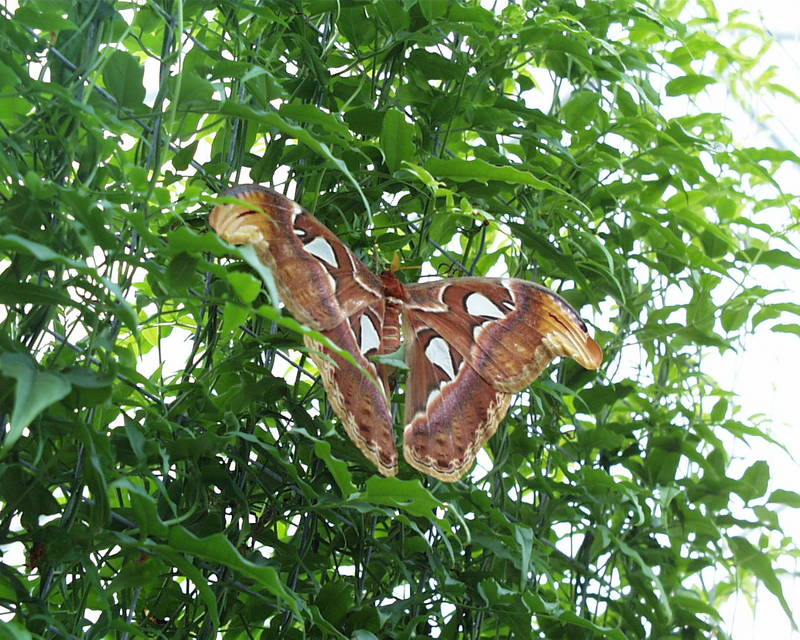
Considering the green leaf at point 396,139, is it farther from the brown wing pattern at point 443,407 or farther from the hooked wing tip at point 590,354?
the hooked wing tip at point 590,354

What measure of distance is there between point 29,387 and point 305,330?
0.58ft

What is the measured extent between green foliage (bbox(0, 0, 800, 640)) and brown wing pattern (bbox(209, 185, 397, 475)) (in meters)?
0.05

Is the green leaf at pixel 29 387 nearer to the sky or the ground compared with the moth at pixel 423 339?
nearer to the ground

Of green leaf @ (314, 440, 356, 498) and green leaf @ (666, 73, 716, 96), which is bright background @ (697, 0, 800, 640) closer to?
green leaf @ (666, 73, 716, 96)

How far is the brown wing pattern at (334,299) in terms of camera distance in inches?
35.0

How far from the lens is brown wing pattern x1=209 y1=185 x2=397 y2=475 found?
0.89 meters

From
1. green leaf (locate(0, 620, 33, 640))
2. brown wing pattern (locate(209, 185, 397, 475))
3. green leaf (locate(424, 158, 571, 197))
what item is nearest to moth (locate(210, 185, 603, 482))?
brown wing pattern (locate(209, 185, 397, 475))

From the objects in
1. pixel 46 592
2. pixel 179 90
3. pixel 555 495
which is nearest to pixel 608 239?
pixel 555 495

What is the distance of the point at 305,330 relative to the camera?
2.20 ft

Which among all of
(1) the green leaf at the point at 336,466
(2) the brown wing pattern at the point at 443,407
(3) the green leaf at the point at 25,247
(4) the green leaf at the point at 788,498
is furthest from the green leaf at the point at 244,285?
(4) the green leaf at the point at 788,498

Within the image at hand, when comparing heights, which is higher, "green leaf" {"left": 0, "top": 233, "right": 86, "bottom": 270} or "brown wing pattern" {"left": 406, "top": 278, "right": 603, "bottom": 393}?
"brown wing pattern" {"left": 406, "top": 278, "right": 603, "bottom": 393}

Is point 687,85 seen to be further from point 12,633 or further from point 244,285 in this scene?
point 12,633

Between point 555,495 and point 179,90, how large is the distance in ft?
3.10

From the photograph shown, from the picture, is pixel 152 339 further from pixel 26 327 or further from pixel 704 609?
pixel 704 609
